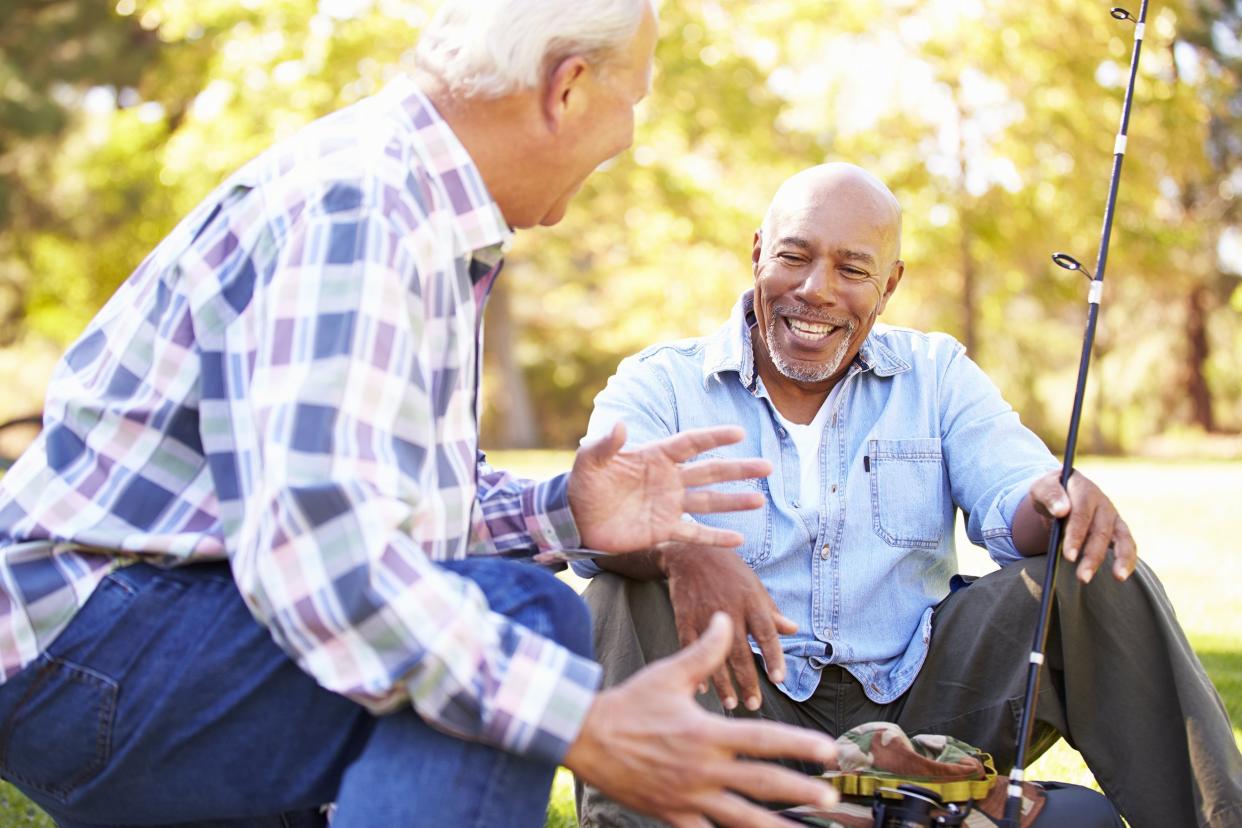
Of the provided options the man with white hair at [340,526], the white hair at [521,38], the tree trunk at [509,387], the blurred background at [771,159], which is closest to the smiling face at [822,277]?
the man with white hair at [340,526]

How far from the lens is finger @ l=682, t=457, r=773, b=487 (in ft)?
8.07

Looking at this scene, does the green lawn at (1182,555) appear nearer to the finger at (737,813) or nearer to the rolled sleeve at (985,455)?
the rolled sleeve at (985,455)

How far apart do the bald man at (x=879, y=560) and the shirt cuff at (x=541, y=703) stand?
40.8 inches

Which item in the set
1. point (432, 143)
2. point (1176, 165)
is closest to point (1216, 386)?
point (1176, 165)

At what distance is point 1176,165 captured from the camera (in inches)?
834

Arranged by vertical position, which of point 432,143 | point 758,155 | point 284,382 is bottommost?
point 758,155

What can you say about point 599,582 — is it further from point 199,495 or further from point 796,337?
point 199,495

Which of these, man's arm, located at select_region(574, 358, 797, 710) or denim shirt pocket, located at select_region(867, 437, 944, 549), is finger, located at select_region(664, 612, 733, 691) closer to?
man's arm, located at select_region(574, 358, 797, 710)

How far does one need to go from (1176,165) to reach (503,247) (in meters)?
21.0

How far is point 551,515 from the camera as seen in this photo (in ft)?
8.10

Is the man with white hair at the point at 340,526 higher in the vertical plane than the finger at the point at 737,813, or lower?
higher

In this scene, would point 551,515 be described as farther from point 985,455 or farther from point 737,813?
point 985,455

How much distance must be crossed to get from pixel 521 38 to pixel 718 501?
0.90 metres

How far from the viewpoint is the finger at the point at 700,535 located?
8.04 feet
